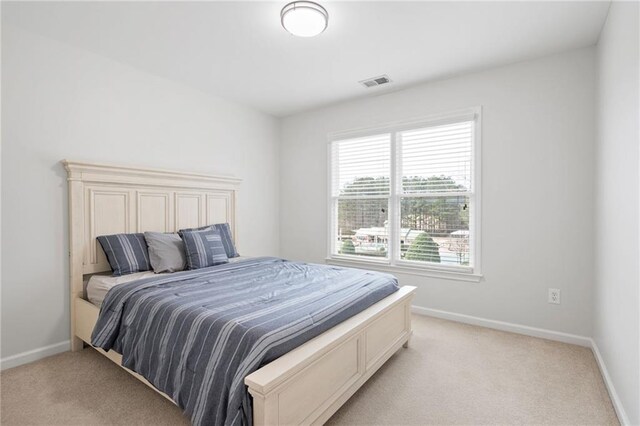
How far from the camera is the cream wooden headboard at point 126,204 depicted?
2.71 metres

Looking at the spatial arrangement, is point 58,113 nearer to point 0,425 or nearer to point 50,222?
point 50,222

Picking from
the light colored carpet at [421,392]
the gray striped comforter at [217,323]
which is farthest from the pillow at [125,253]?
the light colored carpet at [421,392]

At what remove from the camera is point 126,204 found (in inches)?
119

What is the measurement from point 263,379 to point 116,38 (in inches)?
111

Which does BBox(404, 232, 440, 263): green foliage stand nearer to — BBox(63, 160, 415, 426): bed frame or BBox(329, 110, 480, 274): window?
BBox(329, 110, 480, 274): window

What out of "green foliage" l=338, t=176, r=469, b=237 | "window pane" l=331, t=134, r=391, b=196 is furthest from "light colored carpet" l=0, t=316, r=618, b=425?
"window pane" l=331, t=134, r=391, b=196

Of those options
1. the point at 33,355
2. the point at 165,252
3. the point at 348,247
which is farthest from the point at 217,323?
the point at 348,247

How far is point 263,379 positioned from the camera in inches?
52.7

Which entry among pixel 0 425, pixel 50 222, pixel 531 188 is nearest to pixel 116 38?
pixel 50 222

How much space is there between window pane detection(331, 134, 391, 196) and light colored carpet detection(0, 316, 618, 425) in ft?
6.46

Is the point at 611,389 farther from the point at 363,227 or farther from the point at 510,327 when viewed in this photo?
the point at 363,227

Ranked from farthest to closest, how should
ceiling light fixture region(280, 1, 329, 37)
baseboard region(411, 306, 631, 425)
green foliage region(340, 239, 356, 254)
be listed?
green foliage region(340, 239, 356, 254) → ceiling light fixture region(280, 1, 329, 37) → baseboard region(411, 306, 631, 425)

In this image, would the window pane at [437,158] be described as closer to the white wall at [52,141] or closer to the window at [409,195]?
the window at [409,195]

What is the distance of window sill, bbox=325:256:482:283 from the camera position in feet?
11.0
